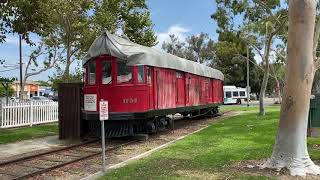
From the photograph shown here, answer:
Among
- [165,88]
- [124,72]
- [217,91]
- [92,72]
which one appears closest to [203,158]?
[124,72]

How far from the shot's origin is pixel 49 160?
13.2 metres

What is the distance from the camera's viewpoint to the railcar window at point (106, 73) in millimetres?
16725

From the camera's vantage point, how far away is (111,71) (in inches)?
658

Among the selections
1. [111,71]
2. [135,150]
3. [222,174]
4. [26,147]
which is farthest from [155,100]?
[222,174]

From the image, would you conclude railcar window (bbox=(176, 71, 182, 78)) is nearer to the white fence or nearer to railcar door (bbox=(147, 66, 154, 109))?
railcar door (bbox=(147, 66, 154, 109))

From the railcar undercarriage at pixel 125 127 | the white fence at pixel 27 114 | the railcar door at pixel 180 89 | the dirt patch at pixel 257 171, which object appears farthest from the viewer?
the white fence at pixel 27 114

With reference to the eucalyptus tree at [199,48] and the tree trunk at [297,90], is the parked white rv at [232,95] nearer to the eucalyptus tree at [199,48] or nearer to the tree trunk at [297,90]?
the eucalyptus tree at [199,48]

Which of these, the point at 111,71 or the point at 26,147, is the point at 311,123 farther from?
the point at 26,147

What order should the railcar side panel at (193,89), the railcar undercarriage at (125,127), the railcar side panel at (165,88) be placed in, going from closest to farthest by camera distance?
the railcar undercarriage at (125,127) → the railcar side panel at (165,88) → the railcar side panel at (193,89)

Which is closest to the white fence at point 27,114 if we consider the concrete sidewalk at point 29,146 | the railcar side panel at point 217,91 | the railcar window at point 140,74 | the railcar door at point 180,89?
the concrete sidewalk at point 29,146

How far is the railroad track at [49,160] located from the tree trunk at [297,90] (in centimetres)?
527

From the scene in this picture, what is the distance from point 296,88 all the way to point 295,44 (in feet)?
2.88

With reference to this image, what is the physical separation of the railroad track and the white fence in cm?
759

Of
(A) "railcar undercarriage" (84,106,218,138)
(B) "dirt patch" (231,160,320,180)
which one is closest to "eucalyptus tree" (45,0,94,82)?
(A) "railcar undercarriage" (84,106,218,138)
